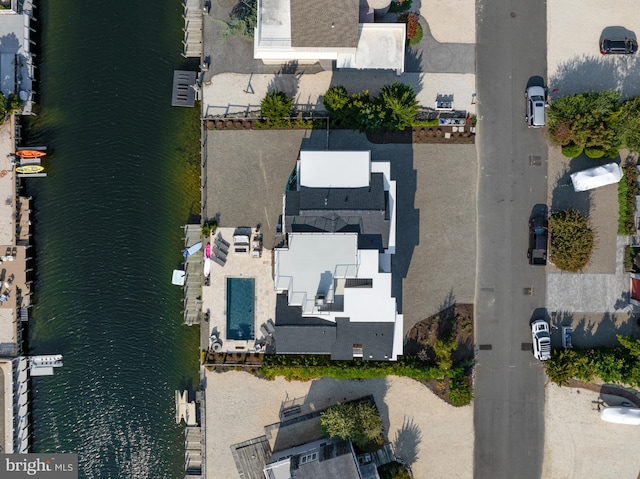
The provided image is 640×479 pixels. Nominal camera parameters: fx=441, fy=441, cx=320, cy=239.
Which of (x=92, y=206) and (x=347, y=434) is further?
(x=92, y=206)

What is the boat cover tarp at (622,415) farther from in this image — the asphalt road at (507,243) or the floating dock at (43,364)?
the floating dock at (43,364)

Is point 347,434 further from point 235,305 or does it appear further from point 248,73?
point 248,73

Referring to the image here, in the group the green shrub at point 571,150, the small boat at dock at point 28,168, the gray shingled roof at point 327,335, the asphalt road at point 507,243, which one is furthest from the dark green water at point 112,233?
the green shrub at point 571,150

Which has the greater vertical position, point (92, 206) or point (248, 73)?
point (248, 73)

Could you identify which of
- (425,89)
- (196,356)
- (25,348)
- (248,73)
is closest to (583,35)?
(425,89)

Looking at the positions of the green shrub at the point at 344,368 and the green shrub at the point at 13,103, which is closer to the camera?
the green shrub at the point at 344,368

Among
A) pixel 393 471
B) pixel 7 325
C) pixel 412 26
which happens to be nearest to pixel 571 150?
pixel 412 26
